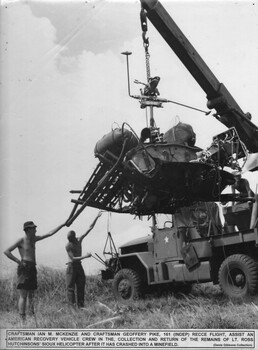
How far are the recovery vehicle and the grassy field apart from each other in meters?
0.51

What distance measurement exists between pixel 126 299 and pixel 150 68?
4.18 metres

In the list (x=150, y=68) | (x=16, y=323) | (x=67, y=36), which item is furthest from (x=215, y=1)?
(x=16, y=323)

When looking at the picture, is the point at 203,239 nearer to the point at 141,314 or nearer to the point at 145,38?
the point at 141,314

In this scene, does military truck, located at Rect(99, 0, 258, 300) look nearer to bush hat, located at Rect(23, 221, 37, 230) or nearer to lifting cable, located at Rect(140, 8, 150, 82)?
lifting cable, located at Rect(140, 8, 150, 82)

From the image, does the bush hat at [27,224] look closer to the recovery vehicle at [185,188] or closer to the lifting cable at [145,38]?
the recovery vehicle at [185,188]

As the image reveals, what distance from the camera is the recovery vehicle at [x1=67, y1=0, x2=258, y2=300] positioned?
9406mm

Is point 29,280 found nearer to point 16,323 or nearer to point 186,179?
point 16,323

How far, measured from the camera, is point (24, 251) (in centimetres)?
852

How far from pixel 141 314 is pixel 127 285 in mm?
2665

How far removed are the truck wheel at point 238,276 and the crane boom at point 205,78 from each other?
221 cm

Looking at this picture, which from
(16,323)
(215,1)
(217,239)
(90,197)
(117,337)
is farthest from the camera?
(90,197)

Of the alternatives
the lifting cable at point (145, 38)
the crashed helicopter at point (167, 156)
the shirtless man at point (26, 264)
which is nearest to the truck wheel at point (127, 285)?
the crashed helicopter at point (167, 156)

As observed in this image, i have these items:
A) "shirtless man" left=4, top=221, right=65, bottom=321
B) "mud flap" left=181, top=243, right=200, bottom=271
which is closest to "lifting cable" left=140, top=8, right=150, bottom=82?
"mud flap" left=181, top=243, right=200, bottom=271

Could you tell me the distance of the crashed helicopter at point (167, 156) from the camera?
377 inches
